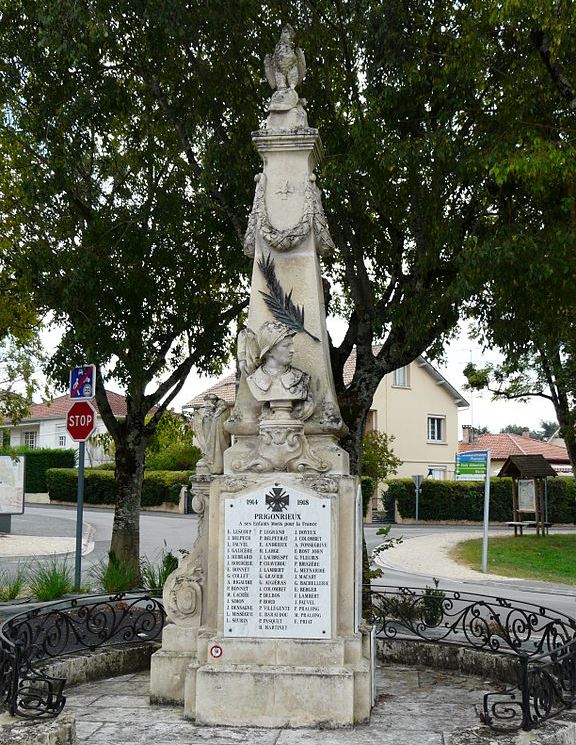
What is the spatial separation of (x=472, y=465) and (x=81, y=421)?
11557mm

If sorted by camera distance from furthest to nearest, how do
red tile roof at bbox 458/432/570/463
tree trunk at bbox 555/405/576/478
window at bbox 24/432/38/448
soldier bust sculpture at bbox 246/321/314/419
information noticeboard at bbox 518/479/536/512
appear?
window at bbox 24/432/38/448 → red tile roof at bbox 458/432/570/463 → information noticeboard at bbox 518/479/536/512 → tree trunk at bbox 555/405/576/478 → soldier bust sculpture at bbox 246/321/314/419

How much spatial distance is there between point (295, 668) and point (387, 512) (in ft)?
115

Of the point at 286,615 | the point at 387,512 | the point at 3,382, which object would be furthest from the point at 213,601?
the point at 387,512

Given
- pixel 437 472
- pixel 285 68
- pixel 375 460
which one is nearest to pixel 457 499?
pixel 375 460

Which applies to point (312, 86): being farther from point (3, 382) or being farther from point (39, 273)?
point (3, 382)

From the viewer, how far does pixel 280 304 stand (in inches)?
276

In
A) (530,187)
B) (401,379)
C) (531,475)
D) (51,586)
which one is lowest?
(51,586)

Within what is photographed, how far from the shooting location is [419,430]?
49.4 meters

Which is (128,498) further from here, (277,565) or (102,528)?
(102,528)

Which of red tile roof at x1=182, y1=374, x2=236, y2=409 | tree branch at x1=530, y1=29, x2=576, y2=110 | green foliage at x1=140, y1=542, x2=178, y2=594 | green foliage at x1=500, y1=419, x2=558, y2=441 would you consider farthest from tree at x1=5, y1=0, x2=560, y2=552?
green foliage at x1=500, y1=419, x2=558, y2=441

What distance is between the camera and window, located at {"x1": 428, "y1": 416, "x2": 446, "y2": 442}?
50506 mm

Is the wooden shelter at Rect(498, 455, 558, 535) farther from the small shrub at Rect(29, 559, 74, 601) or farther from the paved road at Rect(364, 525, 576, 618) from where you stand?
the small shrub at Rect(29, 559, 74, 601)

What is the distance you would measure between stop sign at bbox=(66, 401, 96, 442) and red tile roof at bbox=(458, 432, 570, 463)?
4717 centimetres

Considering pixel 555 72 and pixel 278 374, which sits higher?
pixel 555 72
